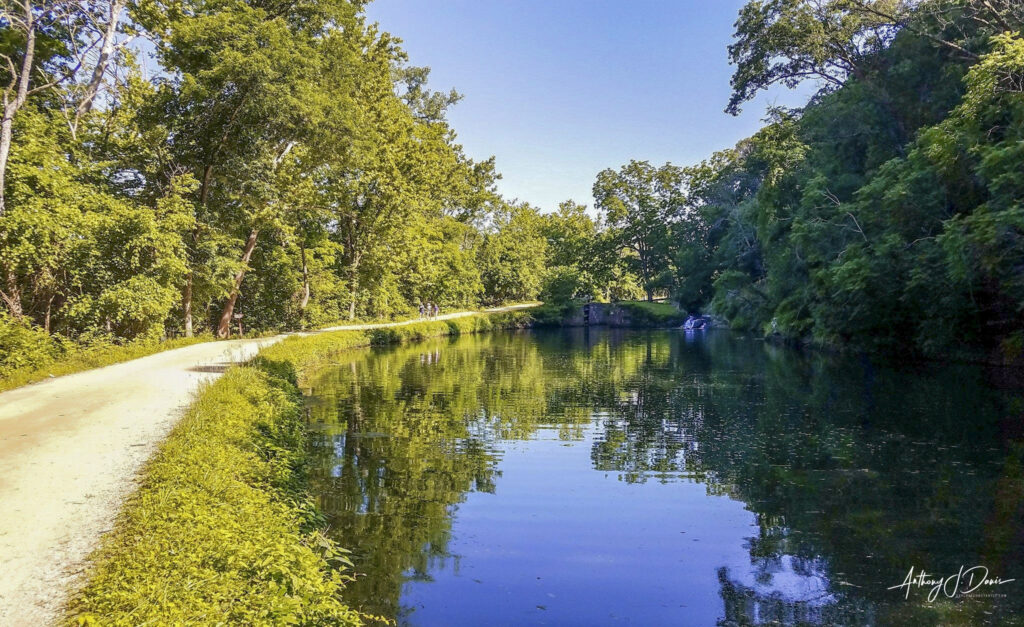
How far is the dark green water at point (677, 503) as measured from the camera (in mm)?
6609

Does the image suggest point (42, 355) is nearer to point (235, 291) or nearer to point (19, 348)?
point (19, 348)

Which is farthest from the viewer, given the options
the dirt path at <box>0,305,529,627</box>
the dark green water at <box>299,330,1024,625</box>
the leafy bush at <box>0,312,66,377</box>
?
the leafy bush at <box>0,312,66,377</box>

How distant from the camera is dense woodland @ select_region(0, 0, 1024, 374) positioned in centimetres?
1836

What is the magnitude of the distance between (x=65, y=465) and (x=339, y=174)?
31.9m

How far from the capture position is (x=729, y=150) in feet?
244

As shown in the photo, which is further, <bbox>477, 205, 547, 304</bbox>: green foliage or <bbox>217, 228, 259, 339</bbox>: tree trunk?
<bbox>477, 205, 547, 304</bbox>: green foliage

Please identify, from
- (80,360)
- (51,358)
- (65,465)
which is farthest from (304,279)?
(65,465)

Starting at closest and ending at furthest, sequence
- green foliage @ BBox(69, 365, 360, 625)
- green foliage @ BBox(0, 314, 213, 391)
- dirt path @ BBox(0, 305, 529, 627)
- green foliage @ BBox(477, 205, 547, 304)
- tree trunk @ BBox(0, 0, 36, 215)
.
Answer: green foliage @ BBox(69, 365, 360, 625), dirt path @ BBox(0, 305, 529, 627), green foliage @ BBox(0, 314, 213, 391), tree trunk @ BBox(0, 0, 36, 215), green foliage @ BBox(477, 205, 547, 304)

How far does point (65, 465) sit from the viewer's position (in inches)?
299

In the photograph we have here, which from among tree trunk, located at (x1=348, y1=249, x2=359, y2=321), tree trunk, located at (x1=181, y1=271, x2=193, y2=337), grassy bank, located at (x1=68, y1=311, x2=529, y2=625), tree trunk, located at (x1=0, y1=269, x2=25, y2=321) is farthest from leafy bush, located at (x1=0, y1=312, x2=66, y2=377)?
tree trunk, located at (x1=348, y1=249, x2=359, y2=321)

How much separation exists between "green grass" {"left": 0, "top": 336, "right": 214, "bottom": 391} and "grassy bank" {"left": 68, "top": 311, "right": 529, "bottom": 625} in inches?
283

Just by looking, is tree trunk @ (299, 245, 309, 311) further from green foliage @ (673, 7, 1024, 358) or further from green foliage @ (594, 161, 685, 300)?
green foliage @ (594, 161, 685, 300)

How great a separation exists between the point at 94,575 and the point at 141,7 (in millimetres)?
25213

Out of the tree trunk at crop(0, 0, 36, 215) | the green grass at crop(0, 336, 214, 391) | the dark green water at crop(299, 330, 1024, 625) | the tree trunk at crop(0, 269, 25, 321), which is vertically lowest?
the dark green water at crop(299, 330, 1024, 625)
